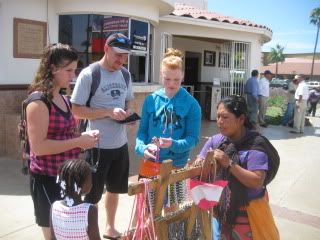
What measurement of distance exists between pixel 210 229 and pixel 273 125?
11.4 meters

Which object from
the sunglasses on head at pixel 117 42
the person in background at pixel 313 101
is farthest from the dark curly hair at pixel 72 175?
the person in background at pixel 313 101

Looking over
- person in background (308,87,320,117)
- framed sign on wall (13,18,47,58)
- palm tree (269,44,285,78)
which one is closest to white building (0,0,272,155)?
framed sign on wall (13,18,47,58)

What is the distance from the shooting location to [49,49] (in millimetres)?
2395

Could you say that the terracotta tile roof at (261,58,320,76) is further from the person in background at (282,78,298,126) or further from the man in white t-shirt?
the man in white t-shirt

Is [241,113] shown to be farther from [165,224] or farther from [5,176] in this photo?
[5,176]

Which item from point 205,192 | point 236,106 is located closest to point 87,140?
point 205,192

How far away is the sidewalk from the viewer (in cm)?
406

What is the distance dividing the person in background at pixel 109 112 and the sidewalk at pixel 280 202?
819mm

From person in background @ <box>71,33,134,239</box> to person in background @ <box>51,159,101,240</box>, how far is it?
1.04 meters

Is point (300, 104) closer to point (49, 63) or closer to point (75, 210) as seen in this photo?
point (49, 63)

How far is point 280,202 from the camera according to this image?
5230 millimetres

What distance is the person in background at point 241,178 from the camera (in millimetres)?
2289

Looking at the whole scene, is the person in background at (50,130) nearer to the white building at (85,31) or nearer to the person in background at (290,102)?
the white building at (85,31)

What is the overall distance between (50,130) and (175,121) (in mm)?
1024
